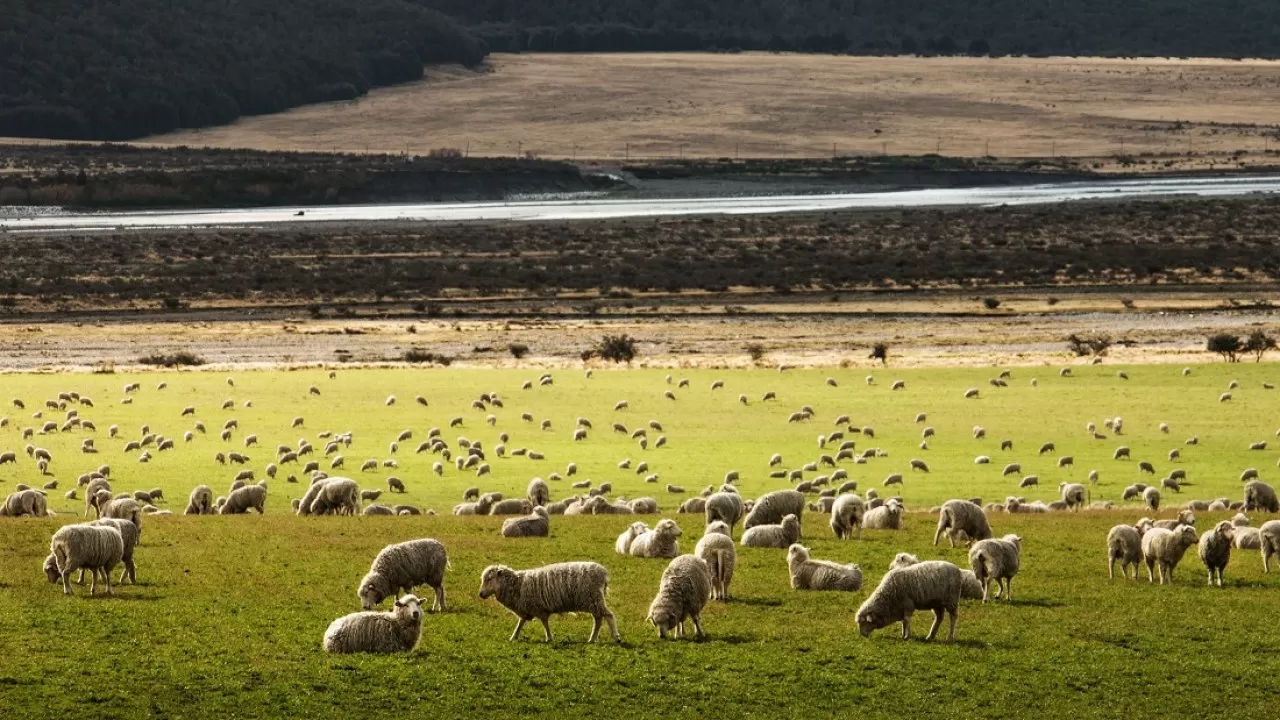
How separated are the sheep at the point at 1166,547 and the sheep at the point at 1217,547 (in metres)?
0.12

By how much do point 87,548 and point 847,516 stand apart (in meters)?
9.26

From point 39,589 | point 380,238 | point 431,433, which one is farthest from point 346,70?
point 39,589

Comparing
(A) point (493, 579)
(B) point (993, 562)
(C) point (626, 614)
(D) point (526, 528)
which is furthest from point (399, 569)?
(B) point (993, 562)

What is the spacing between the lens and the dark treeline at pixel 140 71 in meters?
170

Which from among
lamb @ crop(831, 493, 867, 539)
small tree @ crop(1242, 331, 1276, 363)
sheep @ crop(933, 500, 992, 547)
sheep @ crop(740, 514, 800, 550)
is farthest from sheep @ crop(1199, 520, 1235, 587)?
small tree @ crop(1242, 331, 1276, 363)

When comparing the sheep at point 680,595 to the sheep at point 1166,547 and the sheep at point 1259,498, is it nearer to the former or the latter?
the sheep at point 1166,547

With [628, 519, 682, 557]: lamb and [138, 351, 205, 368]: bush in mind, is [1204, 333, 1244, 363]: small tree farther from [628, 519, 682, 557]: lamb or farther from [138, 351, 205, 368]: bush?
[628, 519, 682, 557]: lamb

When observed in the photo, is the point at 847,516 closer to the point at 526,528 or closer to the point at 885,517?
the point at 885,517

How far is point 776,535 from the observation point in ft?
73.2

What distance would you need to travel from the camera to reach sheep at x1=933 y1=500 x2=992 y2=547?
21375mm

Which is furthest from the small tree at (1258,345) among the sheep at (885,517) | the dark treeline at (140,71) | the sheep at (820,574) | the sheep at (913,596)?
the dark treeline at (140,71)

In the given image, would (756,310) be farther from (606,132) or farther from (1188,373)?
(606,132)

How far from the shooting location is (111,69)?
174125 millimetres

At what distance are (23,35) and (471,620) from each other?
553 feet
